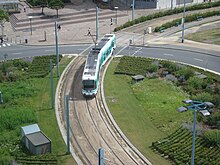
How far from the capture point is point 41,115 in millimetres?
46562

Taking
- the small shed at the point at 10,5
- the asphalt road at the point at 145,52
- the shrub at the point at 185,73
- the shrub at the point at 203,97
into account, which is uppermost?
the small shed at the point at 10,5

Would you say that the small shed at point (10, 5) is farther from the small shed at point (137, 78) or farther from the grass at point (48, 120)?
the small shed at point (137, 78)

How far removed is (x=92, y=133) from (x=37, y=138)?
6.19 meters

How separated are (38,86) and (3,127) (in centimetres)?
1330

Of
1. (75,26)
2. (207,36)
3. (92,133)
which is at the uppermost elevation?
(75,26)

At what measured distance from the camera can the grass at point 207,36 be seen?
76900 millimetres

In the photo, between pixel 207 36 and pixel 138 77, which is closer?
pixel 138 77

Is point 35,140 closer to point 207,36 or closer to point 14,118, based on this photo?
point 14,118

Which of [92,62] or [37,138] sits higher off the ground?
[92,62]

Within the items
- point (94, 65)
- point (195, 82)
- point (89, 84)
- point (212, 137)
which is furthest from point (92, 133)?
point (195, 82)

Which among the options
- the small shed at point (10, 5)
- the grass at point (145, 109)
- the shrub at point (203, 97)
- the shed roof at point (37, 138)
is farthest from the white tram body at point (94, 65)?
the small shed at point (10, 5)

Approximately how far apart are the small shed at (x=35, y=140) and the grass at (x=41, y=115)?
1.02 meters

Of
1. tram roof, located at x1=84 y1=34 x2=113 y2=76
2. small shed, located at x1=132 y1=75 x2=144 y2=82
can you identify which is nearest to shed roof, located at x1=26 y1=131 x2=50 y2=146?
tram roof, located at x1=84 y1=34 x2=113 y2=76

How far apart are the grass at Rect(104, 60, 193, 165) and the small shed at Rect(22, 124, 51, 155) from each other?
8.43 metres
